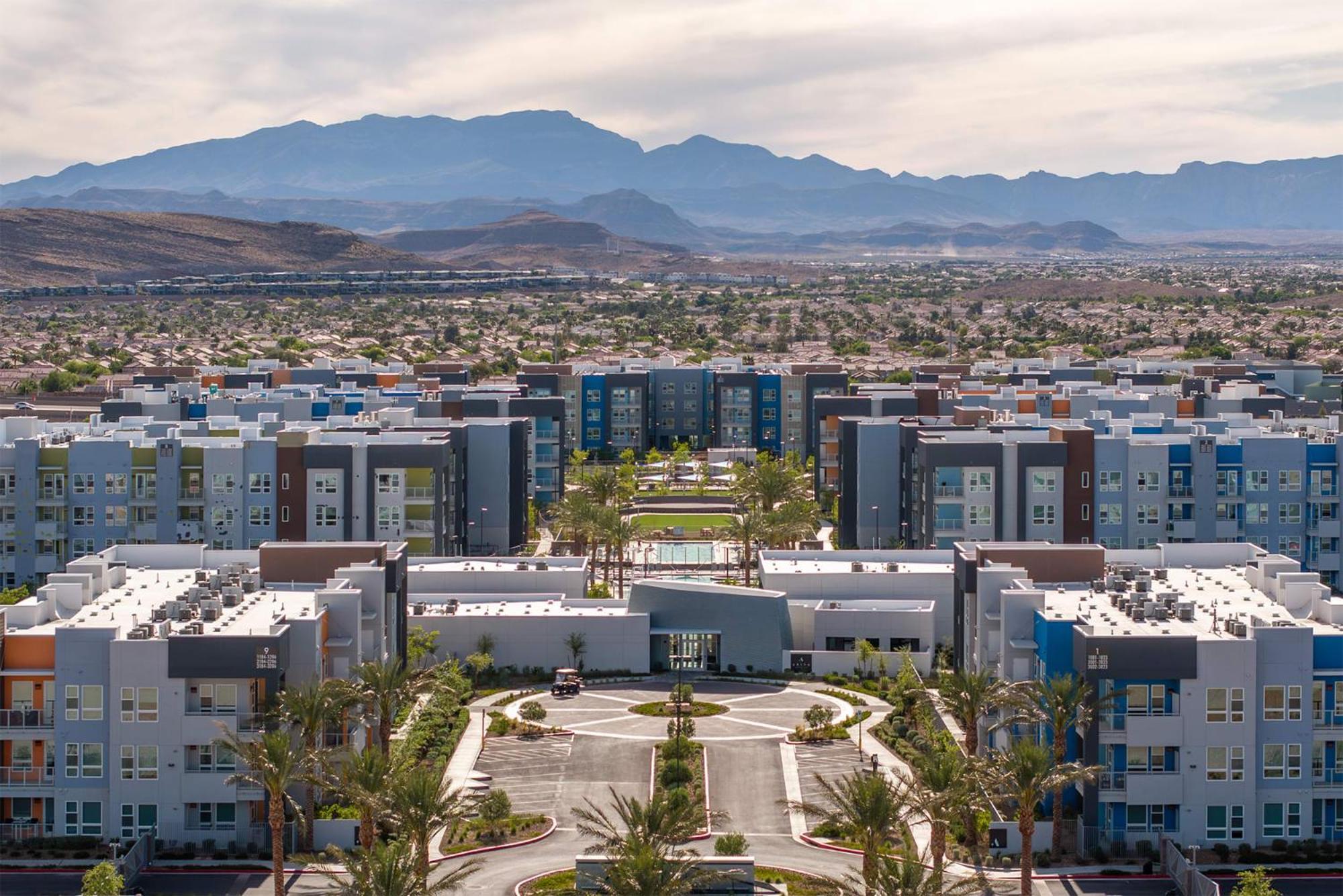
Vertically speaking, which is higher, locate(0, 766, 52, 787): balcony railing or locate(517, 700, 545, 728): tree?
locate(0, 766, 52, 787): balcony railing

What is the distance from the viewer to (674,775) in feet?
193

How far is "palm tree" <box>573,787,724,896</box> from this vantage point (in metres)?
41.7

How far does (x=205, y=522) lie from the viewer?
8919 cm

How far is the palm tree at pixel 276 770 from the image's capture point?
4712cm

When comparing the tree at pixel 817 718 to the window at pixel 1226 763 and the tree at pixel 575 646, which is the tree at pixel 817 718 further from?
the window at pixel 1226 763

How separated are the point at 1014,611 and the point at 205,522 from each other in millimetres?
45439

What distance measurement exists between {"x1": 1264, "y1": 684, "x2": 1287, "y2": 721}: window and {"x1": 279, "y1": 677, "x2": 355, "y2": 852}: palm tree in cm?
2579

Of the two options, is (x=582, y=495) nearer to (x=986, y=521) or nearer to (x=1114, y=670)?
(x=986, y=521)

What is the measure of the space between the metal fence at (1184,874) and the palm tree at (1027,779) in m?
3.44

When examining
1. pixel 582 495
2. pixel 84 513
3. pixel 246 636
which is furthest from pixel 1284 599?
pixel 84 513

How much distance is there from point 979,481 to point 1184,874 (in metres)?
41.3

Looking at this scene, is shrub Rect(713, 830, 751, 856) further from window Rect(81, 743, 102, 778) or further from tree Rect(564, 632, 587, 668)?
tree Rect(564, 632, 587, 668)

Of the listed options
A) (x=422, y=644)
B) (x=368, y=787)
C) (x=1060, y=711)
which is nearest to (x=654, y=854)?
(x=368, y=787)

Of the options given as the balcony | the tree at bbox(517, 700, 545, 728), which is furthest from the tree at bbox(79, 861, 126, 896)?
the tree at bbox(517, 700, 545, 728)
